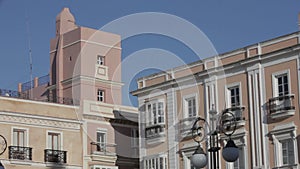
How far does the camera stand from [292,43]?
38.9 meters

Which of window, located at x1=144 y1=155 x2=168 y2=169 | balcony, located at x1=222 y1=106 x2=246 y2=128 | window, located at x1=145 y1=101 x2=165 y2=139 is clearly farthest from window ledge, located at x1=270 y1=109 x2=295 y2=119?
window, located at x1=144 y1=155 x2=168 y2=169

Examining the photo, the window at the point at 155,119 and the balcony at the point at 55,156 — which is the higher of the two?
the window at the point at 155,119

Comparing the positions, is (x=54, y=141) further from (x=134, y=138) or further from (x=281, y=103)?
(x=281, y=103)

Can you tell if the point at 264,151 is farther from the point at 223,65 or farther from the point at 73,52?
the point at 73,52

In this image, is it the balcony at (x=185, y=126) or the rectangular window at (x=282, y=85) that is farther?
the balcony at (x=185, y=126)

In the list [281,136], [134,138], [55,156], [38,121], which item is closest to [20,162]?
[55,156]

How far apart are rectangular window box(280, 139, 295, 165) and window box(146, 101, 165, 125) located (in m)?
8.10

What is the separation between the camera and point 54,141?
46.4 metres

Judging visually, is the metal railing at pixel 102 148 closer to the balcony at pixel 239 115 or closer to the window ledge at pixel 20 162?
the window ledge at pixel 20 162

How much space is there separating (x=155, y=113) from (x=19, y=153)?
759 centimetres

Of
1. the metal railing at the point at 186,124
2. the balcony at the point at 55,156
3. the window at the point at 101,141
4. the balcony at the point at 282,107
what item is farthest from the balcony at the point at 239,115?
the balcony at the point at 55,156

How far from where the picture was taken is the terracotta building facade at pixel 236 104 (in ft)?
127

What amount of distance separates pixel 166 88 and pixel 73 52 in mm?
11434

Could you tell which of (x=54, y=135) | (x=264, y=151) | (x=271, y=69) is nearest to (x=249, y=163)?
(x=264, y=151)
